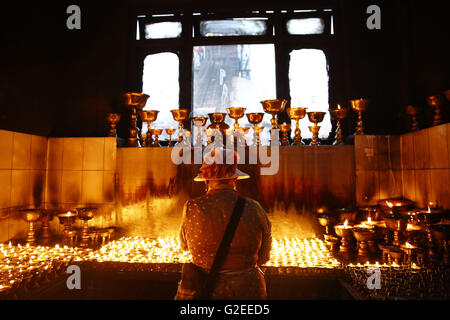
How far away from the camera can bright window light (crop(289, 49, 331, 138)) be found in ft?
19.4

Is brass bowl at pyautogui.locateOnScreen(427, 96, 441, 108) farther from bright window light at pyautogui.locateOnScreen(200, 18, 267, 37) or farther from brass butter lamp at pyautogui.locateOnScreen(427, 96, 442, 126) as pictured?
bright window light at pyautogui.locateOnScreen(200, 18, 267, 37)

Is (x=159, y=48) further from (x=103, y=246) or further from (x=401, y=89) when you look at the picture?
(x=401, y=89)

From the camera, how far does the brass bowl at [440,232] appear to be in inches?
118

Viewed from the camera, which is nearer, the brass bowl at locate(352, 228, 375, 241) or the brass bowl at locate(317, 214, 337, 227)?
the brass bowl at locate(352, 228, 375, 241)

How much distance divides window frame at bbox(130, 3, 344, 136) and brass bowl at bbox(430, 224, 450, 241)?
3.41 metres

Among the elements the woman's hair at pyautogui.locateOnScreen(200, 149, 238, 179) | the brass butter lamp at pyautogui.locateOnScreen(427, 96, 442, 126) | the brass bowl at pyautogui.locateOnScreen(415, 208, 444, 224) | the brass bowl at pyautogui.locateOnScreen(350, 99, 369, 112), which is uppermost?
the brass bowl at pyautogui.locateOnScreen(350, 99, 369, 112)

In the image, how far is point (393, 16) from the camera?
553cm

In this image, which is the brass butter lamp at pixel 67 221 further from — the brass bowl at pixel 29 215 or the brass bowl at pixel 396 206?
the brass bowl at pixel 396 206

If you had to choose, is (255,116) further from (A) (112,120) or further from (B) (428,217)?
(B) (428,217)

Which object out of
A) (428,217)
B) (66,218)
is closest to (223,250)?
(428,217)

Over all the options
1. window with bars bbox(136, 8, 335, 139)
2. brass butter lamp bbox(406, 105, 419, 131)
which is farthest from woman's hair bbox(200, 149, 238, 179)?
window with bars bbox(136, 8, 335, 139)

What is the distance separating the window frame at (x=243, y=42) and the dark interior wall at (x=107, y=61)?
6.8 inches

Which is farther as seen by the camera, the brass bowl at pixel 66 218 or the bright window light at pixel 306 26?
the bright window light at pixel 306 26

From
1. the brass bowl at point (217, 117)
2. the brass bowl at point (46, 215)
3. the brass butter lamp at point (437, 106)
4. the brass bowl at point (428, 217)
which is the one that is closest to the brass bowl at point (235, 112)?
the brass bowl at point (217, 117)
